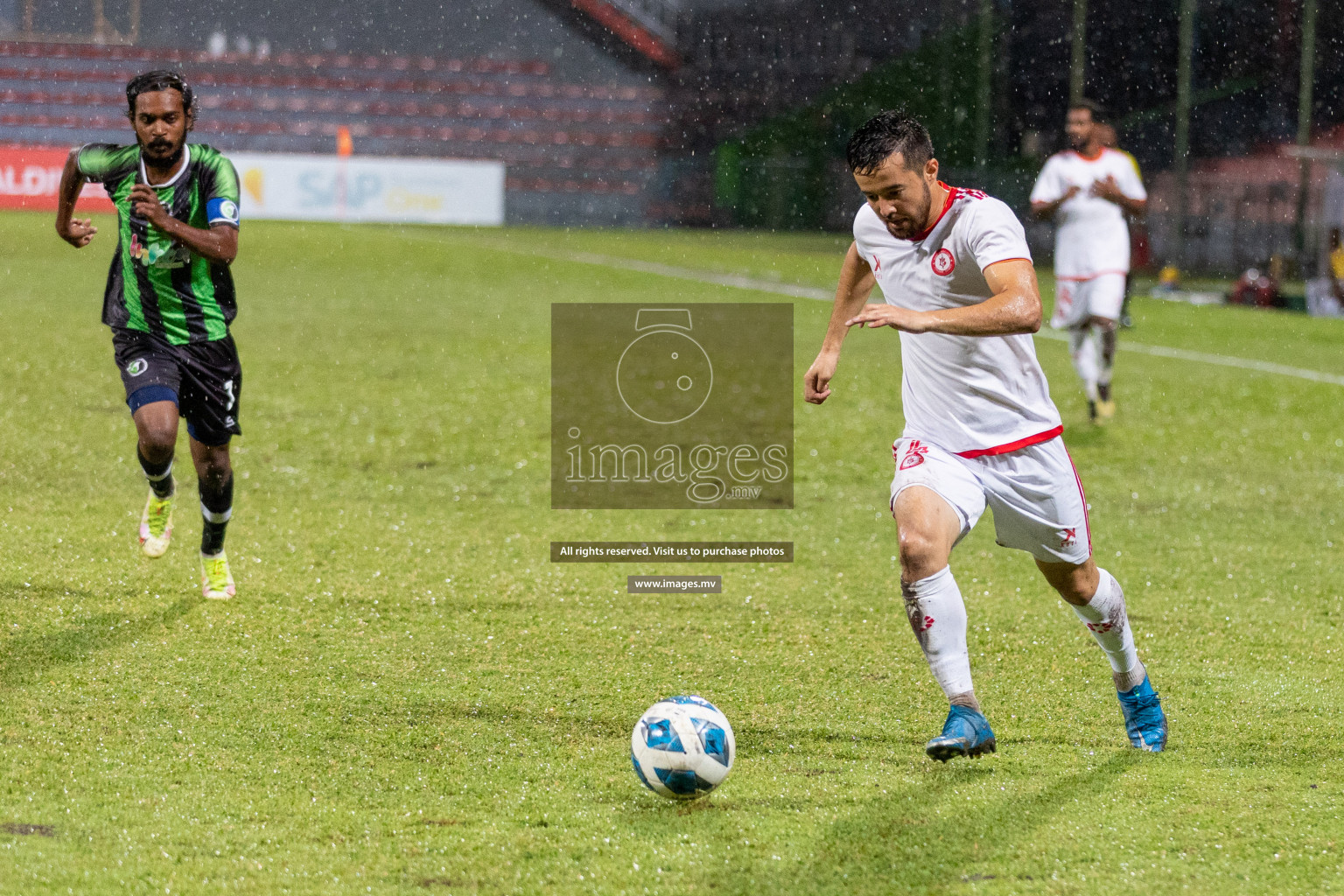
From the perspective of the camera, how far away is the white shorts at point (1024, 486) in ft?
12.1

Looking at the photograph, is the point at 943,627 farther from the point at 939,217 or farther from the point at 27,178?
the point at 27,178

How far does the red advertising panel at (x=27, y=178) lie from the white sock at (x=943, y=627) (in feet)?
97.6

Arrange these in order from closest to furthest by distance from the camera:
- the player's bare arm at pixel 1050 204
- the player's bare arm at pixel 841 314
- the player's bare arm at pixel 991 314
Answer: the player's bare arm at pixel 991 314 → the player's bare arm at pixel 841 314 → the player's bare arm at pixel 1050 204

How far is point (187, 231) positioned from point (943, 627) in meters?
2.86

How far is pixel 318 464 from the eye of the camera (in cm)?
810

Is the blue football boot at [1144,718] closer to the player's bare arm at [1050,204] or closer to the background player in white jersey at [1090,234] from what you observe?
the background player in white jersey at [1090,234]

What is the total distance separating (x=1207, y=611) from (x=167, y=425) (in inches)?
153

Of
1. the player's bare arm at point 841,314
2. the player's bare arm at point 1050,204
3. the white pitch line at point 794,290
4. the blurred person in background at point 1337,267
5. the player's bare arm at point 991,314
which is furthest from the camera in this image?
the blurred person in background at point 1337,267

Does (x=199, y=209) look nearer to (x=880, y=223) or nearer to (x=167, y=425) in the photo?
(x=167, y=425)

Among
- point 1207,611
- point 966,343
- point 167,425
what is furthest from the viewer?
point 1207,611

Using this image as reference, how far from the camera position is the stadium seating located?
33656 millimetres

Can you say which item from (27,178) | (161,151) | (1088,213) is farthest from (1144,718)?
(27,178)

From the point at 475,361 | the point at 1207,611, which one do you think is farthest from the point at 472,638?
the point at 475,361

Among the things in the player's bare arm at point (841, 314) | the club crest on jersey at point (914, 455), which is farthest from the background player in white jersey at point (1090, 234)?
the club crest on jersey at point (914, 455)
